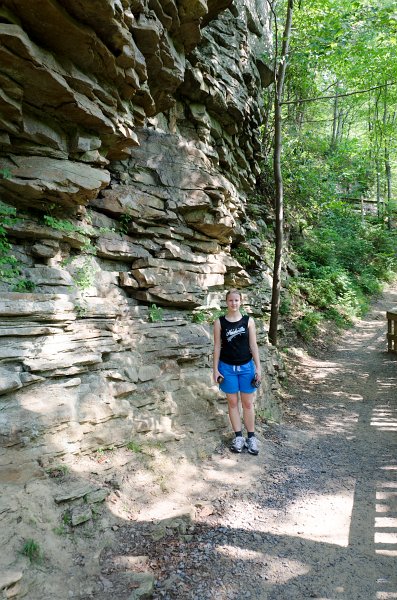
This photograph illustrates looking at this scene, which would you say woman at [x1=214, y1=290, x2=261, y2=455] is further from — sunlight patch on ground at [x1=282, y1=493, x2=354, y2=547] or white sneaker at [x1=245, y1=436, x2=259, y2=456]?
sunlight patch on ground at [x1=282, y1=493, x2=354, y2=547]

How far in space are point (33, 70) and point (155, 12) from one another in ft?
7.84

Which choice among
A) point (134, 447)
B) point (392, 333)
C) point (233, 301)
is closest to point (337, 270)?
point (392, 333)

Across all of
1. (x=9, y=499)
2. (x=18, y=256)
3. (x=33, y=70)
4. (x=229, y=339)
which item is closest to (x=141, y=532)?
(x=9, y=499)

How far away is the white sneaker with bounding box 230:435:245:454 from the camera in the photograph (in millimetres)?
5492

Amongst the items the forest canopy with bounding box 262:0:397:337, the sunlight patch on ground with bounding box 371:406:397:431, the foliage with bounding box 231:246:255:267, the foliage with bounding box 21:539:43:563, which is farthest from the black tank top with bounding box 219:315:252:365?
the forest canopy with bounding box 262:0:397:337

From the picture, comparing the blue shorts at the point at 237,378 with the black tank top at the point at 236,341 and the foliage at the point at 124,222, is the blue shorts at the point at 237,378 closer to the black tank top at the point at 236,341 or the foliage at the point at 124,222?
the black tank top at the point at 236,341

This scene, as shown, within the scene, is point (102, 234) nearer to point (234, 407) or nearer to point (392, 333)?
point (234, 407)

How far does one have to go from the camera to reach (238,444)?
5.50 metres

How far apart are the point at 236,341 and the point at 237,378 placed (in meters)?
0.55

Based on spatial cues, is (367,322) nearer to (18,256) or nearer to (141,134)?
A: (141,134)

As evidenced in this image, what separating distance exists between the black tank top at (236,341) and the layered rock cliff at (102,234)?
1203 mm

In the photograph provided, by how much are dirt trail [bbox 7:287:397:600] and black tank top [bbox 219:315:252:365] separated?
1471 millimetres

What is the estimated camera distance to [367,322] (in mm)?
16203

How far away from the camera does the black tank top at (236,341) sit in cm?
525
